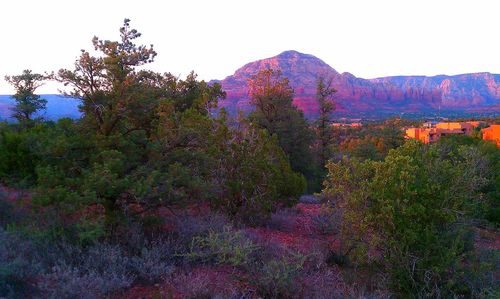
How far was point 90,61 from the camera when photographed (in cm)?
725

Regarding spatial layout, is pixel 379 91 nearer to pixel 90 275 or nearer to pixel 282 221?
pixel 282 221

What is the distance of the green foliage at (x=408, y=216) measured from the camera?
6.71 metres

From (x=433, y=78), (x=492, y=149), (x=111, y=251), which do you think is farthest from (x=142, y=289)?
(x=433, y=78)

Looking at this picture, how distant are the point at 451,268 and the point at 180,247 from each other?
3728 mm

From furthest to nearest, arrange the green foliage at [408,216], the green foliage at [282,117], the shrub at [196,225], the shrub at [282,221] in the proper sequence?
the green foliage at [282,117]
the shrub at [282,221]
the shrub at [196,225]
the green foliage at [408,216]

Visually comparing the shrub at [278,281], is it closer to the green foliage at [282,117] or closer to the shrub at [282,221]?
the shrub at [282,221]

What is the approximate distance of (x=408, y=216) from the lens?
22.5ft

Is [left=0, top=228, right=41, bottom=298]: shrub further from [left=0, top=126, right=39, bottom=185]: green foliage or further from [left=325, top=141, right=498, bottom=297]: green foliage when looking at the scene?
[left=0, top=126, right=39, bottom=185]: green foliage

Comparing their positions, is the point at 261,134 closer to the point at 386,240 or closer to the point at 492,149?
the point at 386,240

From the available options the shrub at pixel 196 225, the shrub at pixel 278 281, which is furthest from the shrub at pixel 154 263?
the shrub at pixel 278 281

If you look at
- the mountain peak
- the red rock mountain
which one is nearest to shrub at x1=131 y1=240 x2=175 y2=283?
the red rock mountain

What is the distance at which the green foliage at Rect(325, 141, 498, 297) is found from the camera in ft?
22.0

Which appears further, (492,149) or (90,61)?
(492,149)

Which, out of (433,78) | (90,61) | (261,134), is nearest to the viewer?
(90,61)
